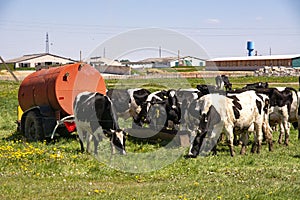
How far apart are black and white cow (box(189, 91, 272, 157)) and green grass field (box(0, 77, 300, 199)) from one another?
584 mm

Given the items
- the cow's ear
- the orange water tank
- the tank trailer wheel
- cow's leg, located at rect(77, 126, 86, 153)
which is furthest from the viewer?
the orange water tank

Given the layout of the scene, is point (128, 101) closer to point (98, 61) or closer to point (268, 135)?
point (98, 61)

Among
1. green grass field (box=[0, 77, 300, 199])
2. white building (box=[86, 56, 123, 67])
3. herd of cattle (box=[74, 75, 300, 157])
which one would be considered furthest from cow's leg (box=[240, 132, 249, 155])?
white building (box=[86, 56, 123, 67])

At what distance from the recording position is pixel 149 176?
452 inches

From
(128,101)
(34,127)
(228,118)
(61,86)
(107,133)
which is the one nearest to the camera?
(228,118)

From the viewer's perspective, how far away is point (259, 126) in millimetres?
15609

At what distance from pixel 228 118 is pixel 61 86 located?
5.90 m

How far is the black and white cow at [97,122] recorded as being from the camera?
48.1 feet

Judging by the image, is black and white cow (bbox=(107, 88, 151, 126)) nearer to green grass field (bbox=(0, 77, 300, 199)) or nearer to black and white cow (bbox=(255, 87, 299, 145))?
green grass field (bbox=(0, 77, 300, 199))

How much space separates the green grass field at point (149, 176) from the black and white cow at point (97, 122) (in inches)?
21.3

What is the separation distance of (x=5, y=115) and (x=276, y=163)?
16.4m

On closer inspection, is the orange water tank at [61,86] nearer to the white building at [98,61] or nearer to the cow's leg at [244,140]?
the white building at [98,61]

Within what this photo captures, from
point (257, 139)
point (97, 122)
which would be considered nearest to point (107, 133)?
point (97, 122)

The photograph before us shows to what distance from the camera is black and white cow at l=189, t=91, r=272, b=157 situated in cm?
1459
